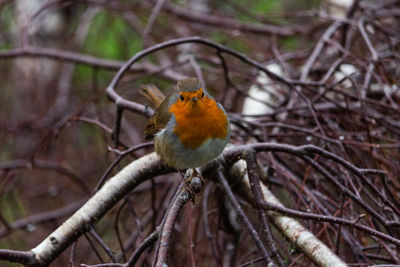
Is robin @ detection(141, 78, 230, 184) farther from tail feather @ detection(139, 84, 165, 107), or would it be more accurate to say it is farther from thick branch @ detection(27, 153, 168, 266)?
tail feather @ detection(139, 84, 165, 107)

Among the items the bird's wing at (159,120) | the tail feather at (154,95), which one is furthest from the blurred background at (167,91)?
the tail feather at (154,95)

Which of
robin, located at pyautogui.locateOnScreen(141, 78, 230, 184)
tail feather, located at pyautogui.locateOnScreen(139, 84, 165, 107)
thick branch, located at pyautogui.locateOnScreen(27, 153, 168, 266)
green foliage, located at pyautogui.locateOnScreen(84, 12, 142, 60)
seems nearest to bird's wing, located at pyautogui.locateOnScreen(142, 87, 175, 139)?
robin, located at pyautogui.locateOnScreen(141, 78, 230, 184)

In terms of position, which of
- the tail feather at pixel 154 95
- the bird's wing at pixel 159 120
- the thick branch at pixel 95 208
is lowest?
the thick branch at pixel 95 208

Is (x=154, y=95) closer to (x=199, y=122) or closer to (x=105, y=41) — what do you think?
(x=199, y=122)

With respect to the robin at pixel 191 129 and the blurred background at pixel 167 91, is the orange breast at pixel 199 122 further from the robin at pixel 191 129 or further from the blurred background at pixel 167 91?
the blurred background at pixel 167 91

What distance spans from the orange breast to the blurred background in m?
0.34

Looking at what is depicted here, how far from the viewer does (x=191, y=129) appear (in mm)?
1855

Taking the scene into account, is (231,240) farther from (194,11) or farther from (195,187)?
(194,11)

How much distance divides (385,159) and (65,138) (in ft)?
10.6

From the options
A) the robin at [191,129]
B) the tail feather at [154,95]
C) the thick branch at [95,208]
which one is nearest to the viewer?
the thick branch at [95,208]

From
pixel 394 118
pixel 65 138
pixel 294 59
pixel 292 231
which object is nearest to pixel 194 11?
pixel 294 59

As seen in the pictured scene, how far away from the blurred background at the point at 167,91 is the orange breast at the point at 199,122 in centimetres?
34

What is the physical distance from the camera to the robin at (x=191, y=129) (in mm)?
1773

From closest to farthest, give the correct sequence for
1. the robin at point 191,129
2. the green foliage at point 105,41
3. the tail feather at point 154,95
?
the robin at point 191,129 < the tail feather at point 154,95 < the green foliage at point 105,41
